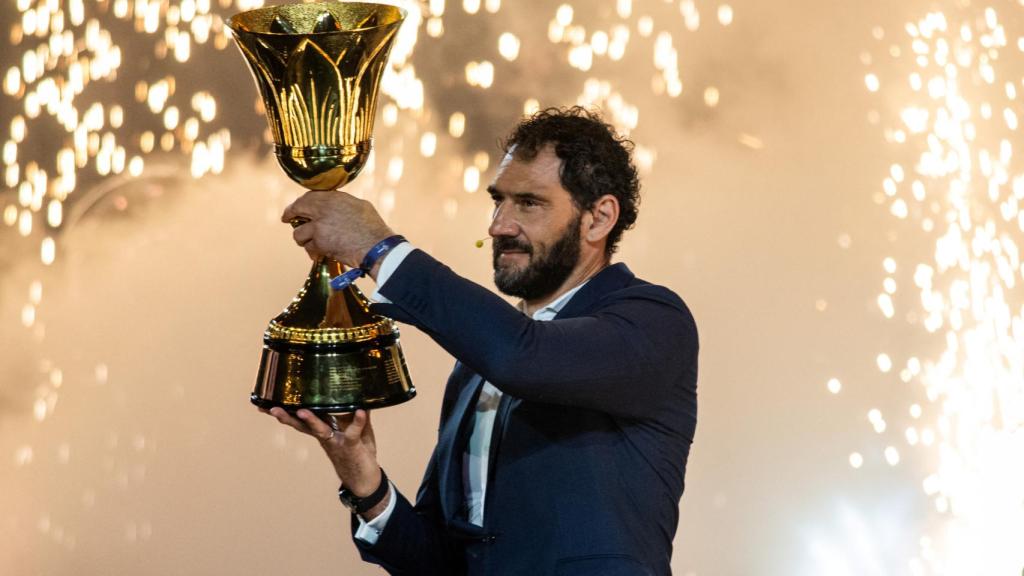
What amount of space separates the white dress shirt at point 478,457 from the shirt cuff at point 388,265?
0.39 meters

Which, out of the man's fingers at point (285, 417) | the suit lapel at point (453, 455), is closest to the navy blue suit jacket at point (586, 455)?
the suit lapel at point (453, 455)

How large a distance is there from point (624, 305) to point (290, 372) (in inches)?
15.1

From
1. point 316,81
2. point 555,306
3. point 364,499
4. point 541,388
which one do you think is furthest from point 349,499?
point 316,81

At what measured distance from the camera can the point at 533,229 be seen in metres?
1.62

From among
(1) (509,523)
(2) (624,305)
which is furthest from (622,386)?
(1) (509,523)

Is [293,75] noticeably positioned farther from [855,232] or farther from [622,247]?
[855,232]

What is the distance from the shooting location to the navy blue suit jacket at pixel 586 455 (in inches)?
55.4

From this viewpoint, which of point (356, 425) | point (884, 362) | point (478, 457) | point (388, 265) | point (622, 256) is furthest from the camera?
point (884, 362)

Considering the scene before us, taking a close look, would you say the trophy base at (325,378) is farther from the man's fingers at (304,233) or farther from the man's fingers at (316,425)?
the man's fingers at (304,233)

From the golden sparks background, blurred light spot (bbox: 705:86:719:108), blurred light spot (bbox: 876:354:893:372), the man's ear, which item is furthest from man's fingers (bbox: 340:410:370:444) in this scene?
blurred light spot (bbox: 876:354:893:372)

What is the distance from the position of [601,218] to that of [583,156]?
0.27 feet

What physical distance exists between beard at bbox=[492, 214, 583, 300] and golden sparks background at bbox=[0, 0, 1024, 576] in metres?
1.42

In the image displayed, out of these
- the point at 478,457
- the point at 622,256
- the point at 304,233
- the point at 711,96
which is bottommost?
the point at 478,457

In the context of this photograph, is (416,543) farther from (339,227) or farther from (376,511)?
(339,227)
